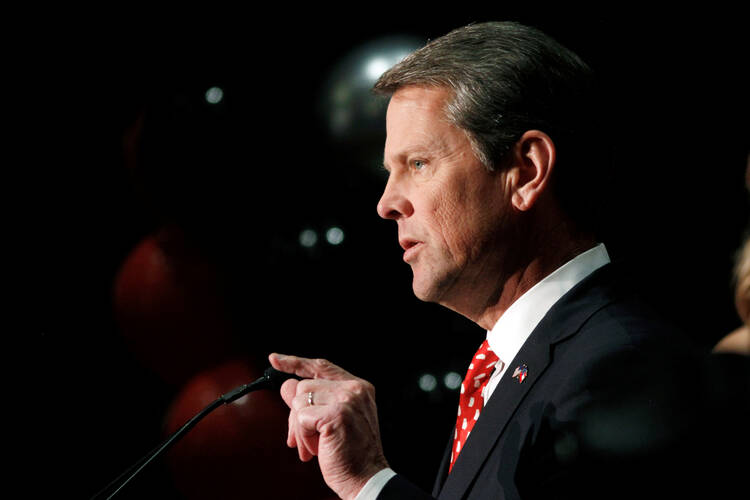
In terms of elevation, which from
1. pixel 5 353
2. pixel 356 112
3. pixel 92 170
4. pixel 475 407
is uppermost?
pixel 92 170

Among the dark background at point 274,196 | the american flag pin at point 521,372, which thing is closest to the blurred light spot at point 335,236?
the dark background at point 274,196

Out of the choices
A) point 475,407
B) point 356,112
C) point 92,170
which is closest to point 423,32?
point 356,112

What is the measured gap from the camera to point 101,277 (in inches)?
79.5

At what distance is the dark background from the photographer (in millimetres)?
1261

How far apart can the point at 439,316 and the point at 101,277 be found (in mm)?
924

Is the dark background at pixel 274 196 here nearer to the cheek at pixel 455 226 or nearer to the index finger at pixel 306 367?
the cheek at pixel 455 226

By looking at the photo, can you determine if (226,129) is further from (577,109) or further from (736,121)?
(736,121)

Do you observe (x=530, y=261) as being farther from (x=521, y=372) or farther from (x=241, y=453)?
(x=241, y=453)

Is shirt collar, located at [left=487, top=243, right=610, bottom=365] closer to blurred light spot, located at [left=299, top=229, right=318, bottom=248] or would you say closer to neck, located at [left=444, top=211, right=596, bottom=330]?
neck, located at [left=444, top=211, right=596, bottom=330]

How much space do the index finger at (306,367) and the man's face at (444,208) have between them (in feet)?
0.55

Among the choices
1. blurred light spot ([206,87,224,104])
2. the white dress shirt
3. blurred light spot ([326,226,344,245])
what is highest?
blurred light spot ([206,87,224,104])

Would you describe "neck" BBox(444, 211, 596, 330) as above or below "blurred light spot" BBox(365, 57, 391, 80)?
below

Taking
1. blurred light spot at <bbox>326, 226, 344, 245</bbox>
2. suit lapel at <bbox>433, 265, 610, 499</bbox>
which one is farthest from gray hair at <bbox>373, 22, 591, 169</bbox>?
blurred light spot at <bbox>326, 226, 344, 245</bbox>

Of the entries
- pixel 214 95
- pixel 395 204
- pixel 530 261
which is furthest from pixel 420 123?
pixel 214 95
